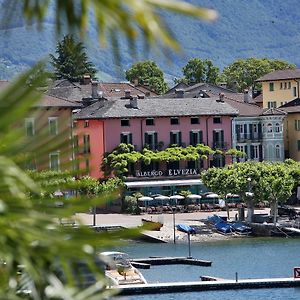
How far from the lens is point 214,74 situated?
4528 inches

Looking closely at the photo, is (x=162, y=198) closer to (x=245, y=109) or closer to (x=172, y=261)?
(x=245, y=109)

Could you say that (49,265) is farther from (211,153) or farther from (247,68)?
(247,68)

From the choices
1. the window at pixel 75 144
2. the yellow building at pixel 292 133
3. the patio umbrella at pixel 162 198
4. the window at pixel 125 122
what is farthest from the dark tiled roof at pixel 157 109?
the window at pixel 75 144

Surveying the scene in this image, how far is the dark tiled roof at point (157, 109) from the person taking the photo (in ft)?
225

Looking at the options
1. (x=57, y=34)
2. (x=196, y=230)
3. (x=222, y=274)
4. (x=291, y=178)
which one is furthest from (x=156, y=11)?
(x=291, y=178)

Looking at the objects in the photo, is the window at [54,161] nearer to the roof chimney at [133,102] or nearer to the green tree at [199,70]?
the roof chimney at [133,102]

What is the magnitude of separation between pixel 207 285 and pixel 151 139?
31.2m

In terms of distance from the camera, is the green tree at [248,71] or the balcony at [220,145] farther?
the green tree at [248,71]

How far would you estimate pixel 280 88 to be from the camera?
84.6 meters

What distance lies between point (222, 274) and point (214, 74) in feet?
235

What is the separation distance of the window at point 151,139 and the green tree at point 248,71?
4073 cm

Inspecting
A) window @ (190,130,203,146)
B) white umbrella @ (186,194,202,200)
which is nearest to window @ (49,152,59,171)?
white umbrella @ (186,194,202,200)

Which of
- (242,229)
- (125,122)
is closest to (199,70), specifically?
(125,122)

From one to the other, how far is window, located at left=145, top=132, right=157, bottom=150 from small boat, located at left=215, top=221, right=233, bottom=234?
14202 mm
